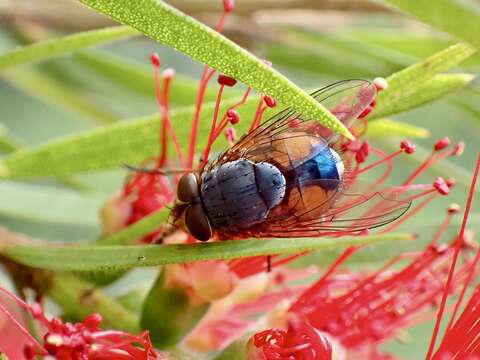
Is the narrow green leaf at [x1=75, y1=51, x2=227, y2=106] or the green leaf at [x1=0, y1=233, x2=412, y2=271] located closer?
the green leaf at [x1=0, y1=233, x2=412, y2=271]

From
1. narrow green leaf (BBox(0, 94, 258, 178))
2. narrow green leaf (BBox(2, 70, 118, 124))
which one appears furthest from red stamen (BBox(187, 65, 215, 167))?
narrow green leaf (BBox(2, 70, 118, 124))

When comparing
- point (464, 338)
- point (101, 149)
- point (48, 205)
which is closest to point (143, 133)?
point (101, 149)

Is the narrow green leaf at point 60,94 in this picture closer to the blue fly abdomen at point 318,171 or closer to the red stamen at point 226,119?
the red stamen at point 226,119

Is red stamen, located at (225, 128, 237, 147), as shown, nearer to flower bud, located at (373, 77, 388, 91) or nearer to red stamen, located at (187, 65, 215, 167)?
red stamen, located at (187, 65, 215, 167)

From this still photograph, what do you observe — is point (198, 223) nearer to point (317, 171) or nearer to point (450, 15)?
point (317, 171)

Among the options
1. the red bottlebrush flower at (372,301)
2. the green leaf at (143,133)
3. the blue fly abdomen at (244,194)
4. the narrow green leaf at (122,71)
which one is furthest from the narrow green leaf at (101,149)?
the narrow green leaf at (122,71)
